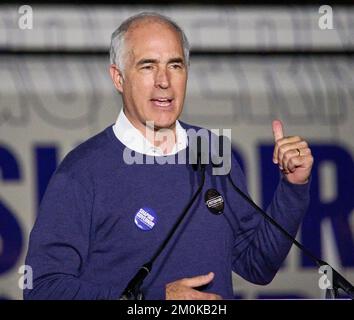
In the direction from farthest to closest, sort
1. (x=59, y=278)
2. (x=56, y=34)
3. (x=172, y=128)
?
(x=56, y=34), (x=172, y=128), (x=59, y=278)

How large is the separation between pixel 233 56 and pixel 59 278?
32.3 inches

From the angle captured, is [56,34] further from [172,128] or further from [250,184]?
[250,184]

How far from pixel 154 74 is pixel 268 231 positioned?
→ 20.2 inches

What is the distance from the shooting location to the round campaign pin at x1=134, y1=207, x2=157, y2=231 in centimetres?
177

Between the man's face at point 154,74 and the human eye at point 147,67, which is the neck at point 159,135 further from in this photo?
the human eye at point 147,67

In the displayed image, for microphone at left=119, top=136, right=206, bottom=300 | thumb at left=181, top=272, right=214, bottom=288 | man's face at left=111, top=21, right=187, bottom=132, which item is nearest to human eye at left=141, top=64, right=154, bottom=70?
man's face at left=111, top=21, right=187, bottom=132

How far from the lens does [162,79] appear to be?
1804 mm

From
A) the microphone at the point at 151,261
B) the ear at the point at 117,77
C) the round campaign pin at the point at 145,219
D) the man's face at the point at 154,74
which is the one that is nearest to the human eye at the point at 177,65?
the man's face at the point at 154,74

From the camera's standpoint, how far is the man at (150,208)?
1.73m

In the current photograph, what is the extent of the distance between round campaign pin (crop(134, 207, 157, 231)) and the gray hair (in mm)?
391

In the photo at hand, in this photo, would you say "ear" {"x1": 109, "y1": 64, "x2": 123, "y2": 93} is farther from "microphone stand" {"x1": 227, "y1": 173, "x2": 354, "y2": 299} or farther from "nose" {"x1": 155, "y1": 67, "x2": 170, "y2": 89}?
"microphone stand" {"x1": 227, "y1": 173, "x2": 354, "y2": 299}
